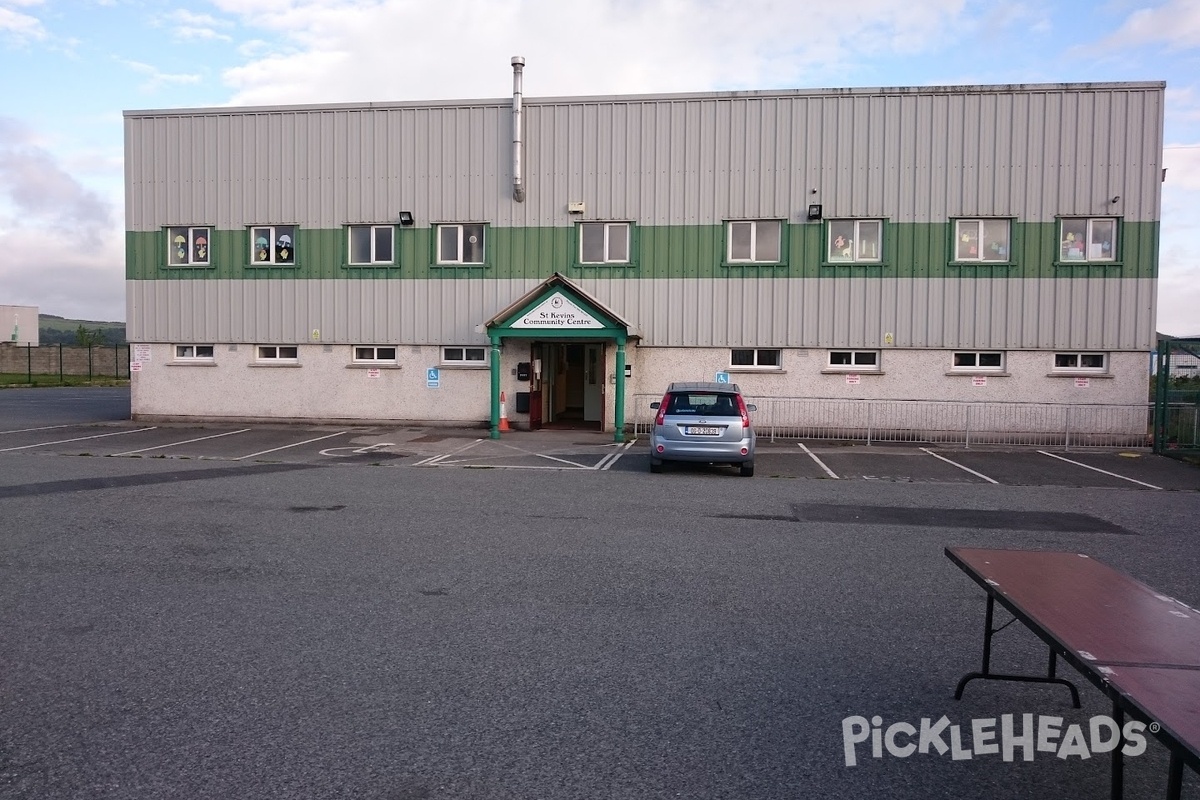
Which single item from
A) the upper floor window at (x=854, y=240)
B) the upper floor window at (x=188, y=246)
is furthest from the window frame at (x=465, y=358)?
the upper floor window at (x=854, y=240)

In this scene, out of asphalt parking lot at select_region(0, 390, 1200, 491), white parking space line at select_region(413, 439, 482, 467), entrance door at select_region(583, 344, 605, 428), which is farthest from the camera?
entrance door at select_region(583, 344, 605, 428)

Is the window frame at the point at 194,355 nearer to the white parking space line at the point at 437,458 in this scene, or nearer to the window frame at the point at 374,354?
the window frame at the point at 374,354

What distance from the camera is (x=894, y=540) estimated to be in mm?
8820

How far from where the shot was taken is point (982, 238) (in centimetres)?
2034

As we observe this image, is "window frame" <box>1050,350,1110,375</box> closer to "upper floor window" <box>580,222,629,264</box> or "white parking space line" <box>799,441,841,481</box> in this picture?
"white parking space line" <box>799,441,841,481</box>

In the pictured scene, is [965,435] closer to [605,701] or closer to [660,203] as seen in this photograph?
[660,203]

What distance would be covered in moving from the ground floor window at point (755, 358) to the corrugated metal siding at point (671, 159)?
130 inches

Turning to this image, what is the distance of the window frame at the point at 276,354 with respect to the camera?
2256cm

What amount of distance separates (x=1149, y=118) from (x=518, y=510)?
18.2m

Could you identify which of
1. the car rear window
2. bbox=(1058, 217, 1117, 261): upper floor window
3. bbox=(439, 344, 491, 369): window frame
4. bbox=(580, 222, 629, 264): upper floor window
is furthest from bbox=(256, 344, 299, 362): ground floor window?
bbox=(1058, 217, 1117, 261): upper floor window

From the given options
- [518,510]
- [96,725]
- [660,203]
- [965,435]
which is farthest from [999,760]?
[660,203]

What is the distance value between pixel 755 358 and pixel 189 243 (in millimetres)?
15280

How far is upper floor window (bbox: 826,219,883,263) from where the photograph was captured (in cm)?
2067

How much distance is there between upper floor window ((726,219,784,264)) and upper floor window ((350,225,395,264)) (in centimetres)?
860
